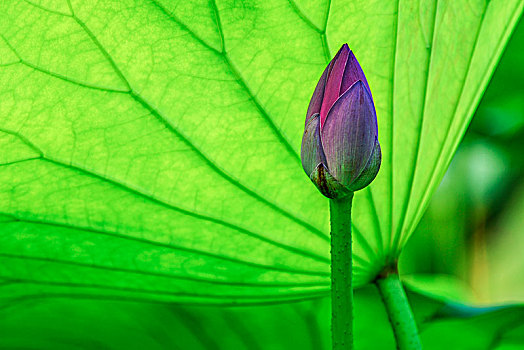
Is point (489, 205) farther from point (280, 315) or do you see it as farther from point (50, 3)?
point (50, 3)

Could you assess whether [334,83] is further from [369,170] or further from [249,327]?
[249,327]

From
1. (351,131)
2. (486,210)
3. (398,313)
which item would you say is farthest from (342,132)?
(486,210)

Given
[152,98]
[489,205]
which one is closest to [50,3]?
[152,98]

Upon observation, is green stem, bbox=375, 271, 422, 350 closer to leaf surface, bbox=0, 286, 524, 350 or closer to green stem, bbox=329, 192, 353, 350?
green stem, bbox=329, 192, 353, 350

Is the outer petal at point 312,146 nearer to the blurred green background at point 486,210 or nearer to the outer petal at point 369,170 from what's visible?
the outer petal at point 369,170

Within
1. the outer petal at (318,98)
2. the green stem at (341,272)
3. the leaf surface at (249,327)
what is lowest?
the leaf surface at (249,327)

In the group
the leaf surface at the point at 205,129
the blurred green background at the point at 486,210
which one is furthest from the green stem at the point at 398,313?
the blurred green background at the point at 486,210
